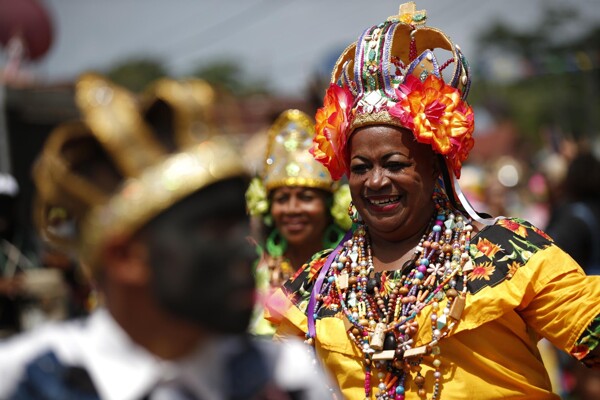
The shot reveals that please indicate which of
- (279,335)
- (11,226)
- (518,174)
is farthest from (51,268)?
(518,174)

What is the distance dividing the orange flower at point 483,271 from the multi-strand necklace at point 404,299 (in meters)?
0.02

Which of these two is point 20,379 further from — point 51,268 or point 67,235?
point 51,268

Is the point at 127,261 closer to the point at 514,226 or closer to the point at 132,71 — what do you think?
the point at 514,226

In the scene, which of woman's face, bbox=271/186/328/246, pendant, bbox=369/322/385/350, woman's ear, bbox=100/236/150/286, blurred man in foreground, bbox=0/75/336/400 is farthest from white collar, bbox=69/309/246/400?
woman's face, bbox=271/186/328/246

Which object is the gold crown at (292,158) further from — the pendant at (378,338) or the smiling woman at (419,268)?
the pendant at (378,338)

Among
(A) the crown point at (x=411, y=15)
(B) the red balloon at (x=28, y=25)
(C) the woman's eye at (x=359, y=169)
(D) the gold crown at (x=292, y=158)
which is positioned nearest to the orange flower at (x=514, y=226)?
(C) the woman's eye at (x=359, y=169)

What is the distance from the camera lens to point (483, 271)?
305 centimetres

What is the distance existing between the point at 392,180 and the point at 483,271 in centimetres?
43

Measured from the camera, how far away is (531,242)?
10.0 feet

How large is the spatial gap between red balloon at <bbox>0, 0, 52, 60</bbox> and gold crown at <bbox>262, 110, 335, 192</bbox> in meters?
9.85

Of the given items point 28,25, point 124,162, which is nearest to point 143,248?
point 124,162

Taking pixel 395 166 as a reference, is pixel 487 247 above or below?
below

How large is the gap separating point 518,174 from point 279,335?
43.4 ft

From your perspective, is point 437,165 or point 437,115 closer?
point 437,115
